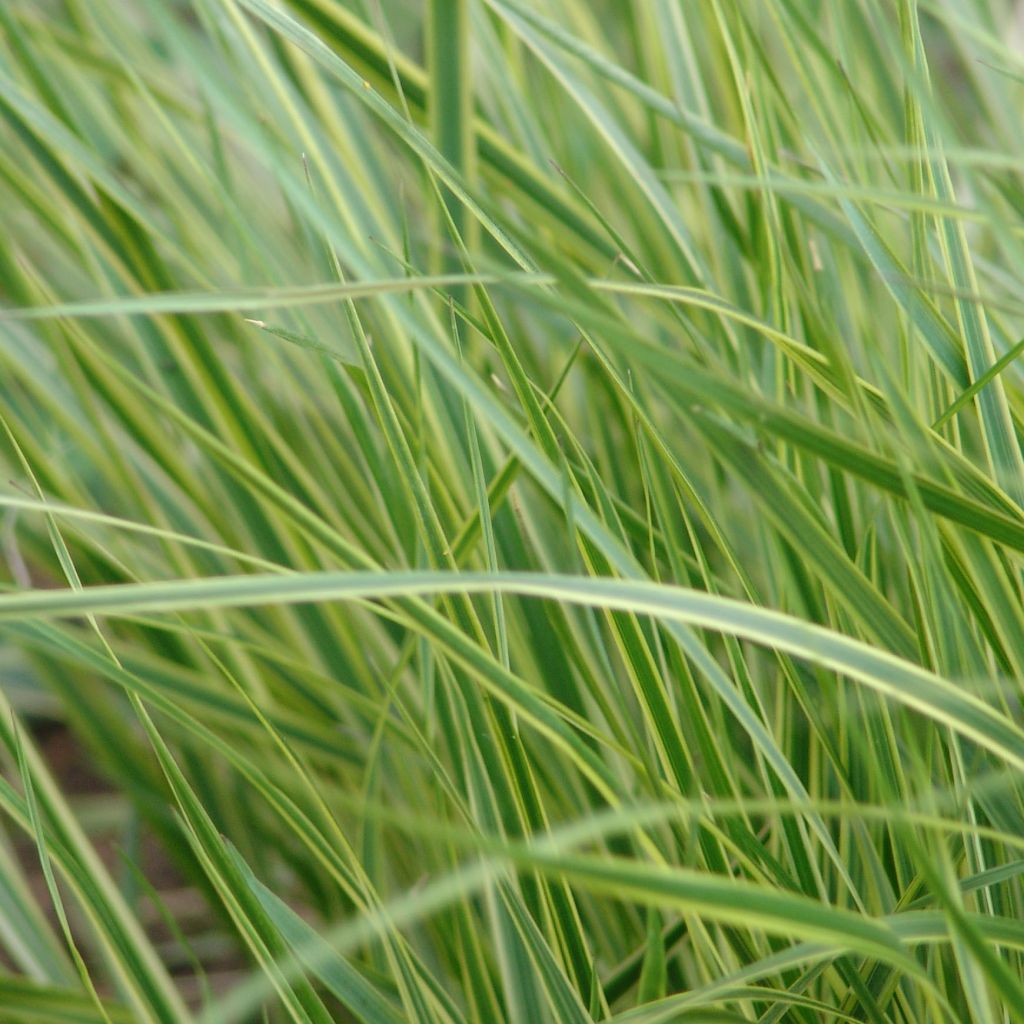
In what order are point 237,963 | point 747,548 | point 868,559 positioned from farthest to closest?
point 237,963, point 747,548, point 868,559

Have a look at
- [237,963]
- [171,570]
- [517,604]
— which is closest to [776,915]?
[517,604]

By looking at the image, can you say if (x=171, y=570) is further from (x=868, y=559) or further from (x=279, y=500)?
(x=868, y=559)

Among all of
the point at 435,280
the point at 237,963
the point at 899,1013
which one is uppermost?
the point at 435,280

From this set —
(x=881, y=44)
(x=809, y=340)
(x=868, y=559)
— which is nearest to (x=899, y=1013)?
(x=868, y=559)

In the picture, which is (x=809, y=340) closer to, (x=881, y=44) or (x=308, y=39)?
(x=308, y=39)

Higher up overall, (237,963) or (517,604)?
(517,604)

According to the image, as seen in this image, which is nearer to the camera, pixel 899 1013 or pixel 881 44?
pixel 899 1013

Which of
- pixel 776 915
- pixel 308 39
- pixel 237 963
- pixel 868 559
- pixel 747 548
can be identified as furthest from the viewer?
pixel 237 963
